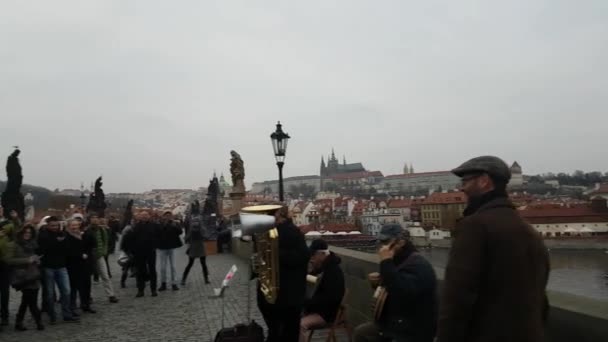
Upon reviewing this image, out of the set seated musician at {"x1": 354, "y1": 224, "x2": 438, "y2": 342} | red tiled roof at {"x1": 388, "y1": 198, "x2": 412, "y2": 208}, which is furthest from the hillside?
red tiled roof at {"x1": 388, "y1": 198, "x2": 412, "y2": 208}

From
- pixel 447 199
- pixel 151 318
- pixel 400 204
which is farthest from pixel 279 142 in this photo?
pixel 400 204

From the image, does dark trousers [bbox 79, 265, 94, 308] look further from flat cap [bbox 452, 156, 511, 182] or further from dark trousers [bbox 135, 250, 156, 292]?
flat cap [bbox 452, 156, 511, 182]

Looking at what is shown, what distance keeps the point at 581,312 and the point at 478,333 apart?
84cm

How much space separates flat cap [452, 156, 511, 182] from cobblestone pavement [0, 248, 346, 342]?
192 inches

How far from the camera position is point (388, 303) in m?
3.71

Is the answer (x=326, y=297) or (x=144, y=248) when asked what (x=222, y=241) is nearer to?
(x=144, y=248)

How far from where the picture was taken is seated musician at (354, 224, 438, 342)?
11.2 feet

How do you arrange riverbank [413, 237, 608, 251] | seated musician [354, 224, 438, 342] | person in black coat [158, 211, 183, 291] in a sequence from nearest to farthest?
seated musician [354, 224, 438, 342] → person in black coat [158, 211, 183, 291] → riverbank [413, 237, 608, 251]

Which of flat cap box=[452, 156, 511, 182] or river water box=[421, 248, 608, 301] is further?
river water box=[421, 248, 608, 301]

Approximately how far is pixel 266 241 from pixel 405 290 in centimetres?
176

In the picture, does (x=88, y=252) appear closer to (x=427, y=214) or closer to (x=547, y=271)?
(x=547, y=271)

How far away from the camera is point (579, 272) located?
1887 inches

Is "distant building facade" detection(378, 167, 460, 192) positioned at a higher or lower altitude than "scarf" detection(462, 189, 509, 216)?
higher

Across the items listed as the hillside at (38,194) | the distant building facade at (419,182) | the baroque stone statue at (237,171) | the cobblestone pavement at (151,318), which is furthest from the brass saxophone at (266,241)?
the distant building facade at (419,182)
